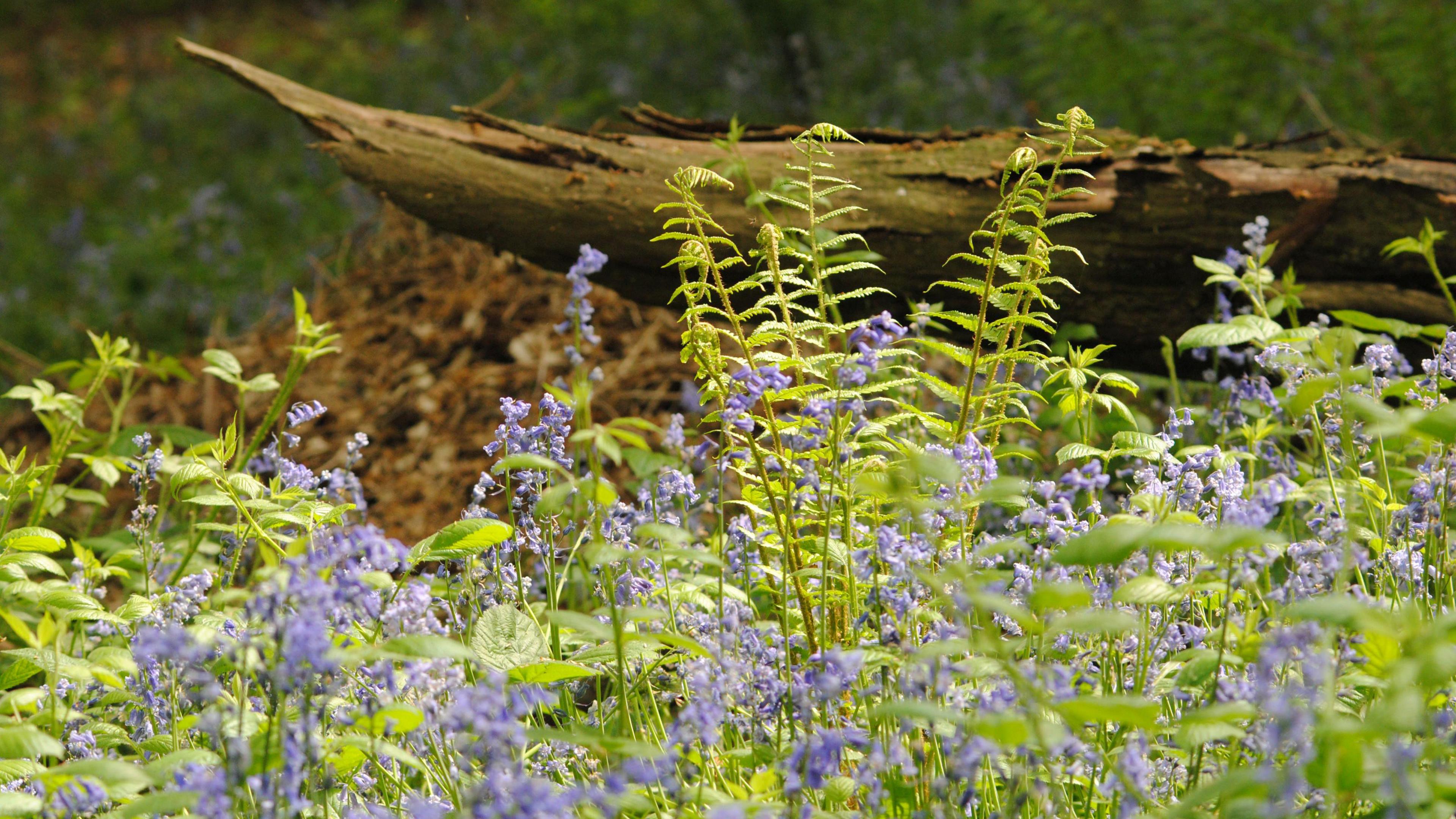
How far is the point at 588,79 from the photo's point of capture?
7.72m

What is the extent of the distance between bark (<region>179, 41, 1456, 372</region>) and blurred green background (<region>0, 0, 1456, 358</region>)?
0.59 metres

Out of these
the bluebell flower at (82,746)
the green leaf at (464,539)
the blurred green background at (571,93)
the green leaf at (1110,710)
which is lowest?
the bluebell flower at (82,746)

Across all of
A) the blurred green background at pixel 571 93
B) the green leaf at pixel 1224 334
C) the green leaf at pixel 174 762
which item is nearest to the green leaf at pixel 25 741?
the green leaf at pixel 174 762

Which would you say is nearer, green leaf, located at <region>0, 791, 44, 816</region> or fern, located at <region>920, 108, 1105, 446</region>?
green leaf, located at <region>0, 791, 44, 816</region>

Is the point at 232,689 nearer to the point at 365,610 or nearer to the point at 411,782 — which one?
the point at 411,782

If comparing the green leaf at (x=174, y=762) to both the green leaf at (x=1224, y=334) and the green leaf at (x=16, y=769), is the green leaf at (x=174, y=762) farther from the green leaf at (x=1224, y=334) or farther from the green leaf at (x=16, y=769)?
the green leaf at (x=1224, y=334)

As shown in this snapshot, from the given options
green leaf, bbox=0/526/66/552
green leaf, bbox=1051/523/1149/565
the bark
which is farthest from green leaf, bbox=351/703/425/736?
the bark

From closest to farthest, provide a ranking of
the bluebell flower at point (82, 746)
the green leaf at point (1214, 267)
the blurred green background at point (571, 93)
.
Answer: the bluebell flower at point (82, 746) → the green leaf at point (1214, 267) → the blurred green background at point (571, 93)

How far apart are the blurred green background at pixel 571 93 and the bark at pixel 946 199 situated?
1.93 feet

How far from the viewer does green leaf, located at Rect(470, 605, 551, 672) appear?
5.77 feet

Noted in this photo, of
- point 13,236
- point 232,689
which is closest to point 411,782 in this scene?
point 232,689

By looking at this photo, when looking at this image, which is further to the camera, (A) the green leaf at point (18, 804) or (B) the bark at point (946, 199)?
(B) the bark at point (946, 199)

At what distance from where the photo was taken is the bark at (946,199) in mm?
3053

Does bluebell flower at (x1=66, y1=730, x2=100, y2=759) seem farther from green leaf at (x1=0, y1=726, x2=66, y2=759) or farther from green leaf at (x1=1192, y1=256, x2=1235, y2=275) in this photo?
green leaf at (x1=1192, y1=256, x2=1235, y2=275)
